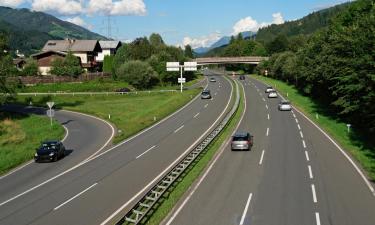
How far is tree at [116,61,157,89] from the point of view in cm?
9844

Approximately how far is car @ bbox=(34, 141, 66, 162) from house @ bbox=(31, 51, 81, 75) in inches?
3469

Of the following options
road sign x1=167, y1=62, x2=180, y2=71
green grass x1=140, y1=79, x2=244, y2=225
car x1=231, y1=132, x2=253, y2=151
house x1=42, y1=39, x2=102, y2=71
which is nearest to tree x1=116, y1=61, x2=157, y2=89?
road sign x1=167, y1=62, x2=180, y2=71

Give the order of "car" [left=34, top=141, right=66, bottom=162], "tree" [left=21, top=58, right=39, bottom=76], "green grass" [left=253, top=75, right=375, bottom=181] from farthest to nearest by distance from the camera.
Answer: "tree" [left=21, top=58, right=39, bottom=76] → "car" [left=34, top=141, right=66, bottom=162] → "green grass" [left=253, top=75, right=375, bottom=181]

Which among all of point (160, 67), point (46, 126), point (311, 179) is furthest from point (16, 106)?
point (311, 179)

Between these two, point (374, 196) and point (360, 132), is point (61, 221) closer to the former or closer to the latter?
point (374, 196)

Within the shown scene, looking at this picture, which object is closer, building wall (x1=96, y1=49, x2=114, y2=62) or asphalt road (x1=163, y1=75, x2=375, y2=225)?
asphalt road (x1=163, y1=75, x2=375, y2=225)

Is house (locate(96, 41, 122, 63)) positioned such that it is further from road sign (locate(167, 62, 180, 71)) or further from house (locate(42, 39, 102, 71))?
road sign (locate(167, 62, 180, 71))

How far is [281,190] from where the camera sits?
2447cm

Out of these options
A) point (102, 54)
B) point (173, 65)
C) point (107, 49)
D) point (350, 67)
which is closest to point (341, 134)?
point (350, 67)

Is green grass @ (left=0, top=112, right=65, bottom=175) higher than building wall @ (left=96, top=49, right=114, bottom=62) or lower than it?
lower

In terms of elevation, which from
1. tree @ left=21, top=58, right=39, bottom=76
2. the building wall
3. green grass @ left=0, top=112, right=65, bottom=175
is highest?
the building wall

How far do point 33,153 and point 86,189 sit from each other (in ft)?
44.3

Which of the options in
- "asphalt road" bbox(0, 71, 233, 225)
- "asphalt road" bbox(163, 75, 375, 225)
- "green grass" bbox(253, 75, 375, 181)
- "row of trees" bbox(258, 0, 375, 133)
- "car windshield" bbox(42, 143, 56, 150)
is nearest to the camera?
"asphalt road" bbox(163, 75, 375, 225)

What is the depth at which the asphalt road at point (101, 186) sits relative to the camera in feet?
69.7
